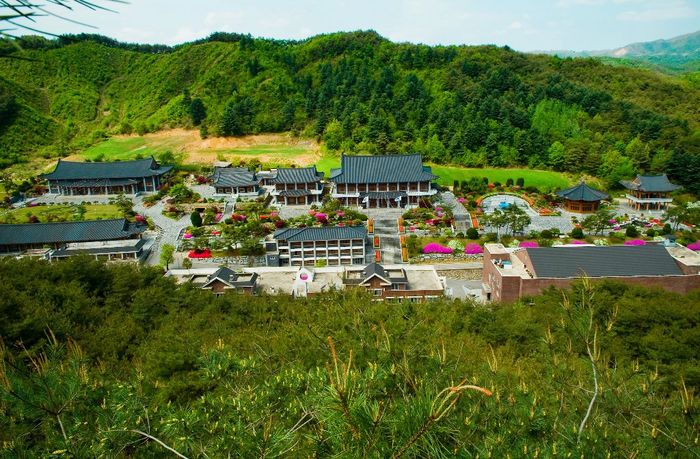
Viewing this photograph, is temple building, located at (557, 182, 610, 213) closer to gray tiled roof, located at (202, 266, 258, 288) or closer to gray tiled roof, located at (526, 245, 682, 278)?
gray tiled roof, located at (526, 245, 682, 278)

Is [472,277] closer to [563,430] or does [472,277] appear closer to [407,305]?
[407,305]

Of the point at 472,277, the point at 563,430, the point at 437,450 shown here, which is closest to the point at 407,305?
the point at 472,277

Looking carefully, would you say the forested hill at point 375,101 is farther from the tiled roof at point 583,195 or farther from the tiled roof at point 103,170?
the tiled roof at point 583,195

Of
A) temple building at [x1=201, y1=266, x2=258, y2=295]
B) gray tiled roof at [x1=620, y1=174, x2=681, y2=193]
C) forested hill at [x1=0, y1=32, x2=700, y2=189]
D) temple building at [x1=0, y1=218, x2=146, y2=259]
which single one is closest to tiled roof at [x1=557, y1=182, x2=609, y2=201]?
gray tiled roof at [x1=620, y1=174, x2=681, y2=193]

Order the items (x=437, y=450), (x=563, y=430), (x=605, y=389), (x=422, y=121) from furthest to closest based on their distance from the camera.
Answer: (x=422, y=121)
(x=605, y=389)
(x=563, y=430)
(x=437, y=450)

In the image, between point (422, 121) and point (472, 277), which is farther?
point (422, 121)

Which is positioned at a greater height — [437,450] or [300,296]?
[437,450]

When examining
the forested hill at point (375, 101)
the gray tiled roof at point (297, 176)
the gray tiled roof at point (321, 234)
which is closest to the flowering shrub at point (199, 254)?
the gray tiled roof at point (321, 234)
